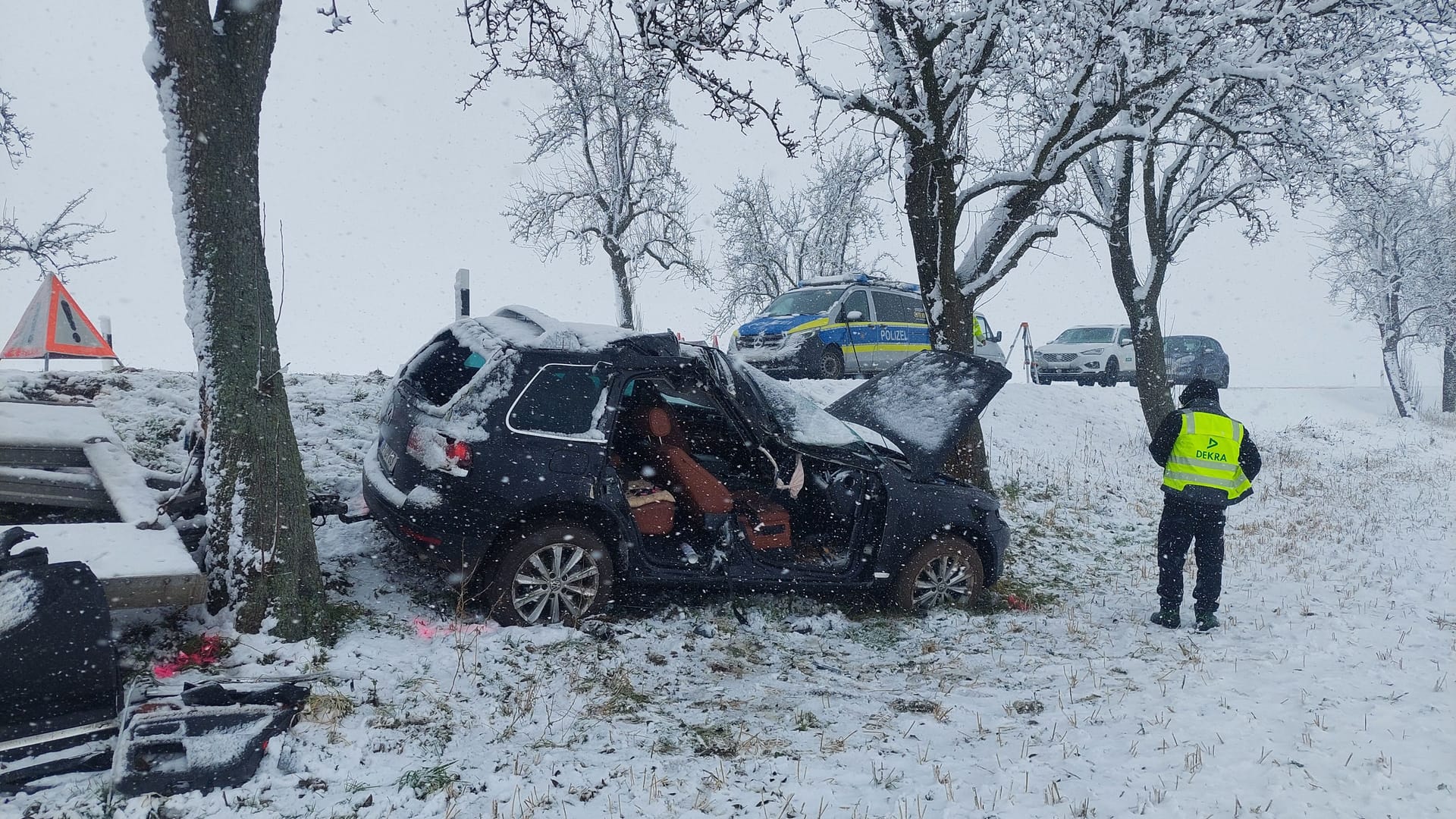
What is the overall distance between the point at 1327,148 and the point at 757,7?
6412 millimetres

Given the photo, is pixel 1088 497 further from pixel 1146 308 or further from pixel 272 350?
pixel 272 350

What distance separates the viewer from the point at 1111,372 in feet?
69.7

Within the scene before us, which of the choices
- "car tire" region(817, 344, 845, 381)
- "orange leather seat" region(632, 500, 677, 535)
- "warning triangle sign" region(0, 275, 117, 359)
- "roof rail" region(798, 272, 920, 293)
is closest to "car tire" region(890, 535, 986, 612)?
"orange leather seat" region(632, 500, 677, 535)

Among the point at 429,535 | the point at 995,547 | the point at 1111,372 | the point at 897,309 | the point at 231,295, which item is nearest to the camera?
the point at 231,295

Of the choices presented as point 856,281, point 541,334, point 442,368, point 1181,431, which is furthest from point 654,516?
point 856,281

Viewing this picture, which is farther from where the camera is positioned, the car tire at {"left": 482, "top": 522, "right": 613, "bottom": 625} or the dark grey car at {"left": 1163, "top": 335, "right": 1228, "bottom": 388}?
the dark grey car at {"left": 1163, "top": 335, "right": 1228, "bottom": 388}

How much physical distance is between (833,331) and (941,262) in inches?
231

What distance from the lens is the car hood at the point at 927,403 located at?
607 centimetres

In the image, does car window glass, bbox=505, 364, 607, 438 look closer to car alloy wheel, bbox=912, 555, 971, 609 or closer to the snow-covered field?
the snow-covered field

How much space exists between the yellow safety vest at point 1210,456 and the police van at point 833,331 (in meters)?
8.40

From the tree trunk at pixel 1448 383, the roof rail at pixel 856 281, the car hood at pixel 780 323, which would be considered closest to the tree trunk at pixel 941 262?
the car hood at pixel 780 323

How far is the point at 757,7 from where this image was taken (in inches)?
270

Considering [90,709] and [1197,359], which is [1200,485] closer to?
[90,709]

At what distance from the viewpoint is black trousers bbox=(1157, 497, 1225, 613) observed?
6.00 meters
